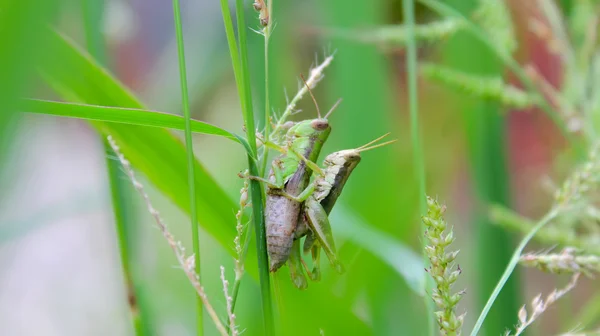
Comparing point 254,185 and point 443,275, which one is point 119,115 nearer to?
point 254,185

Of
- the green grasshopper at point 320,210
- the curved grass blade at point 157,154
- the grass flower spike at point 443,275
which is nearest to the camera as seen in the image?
the grass flower spike at point 443,275

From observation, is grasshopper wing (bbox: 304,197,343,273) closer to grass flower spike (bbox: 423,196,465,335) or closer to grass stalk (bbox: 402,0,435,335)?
grass stalk (bbox: 402,0,435,335)

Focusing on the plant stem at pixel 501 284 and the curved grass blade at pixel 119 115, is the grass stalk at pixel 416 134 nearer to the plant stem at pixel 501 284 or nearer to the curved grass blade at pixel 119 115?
the plant stem at pixel 501 284

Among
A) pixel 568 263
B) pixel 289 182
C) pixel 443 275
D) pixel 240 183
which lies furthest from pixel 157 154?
pixel 240 183

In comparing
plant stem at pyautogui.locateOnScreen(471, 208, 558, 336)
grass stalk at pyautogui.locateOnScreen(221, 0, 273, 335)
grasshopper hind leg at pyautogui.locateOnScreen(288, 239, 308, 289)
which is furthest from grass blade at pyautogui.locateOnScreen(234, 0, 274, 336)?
plant stem at pyautogui.locateOnScreen(471, 208, 558, 336)

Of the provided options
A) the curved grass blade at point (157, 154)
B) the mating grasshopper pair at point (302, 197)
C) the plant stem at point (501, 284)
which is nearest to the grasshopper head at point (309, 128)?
the mating grasshopper pair at point (302, 197)
